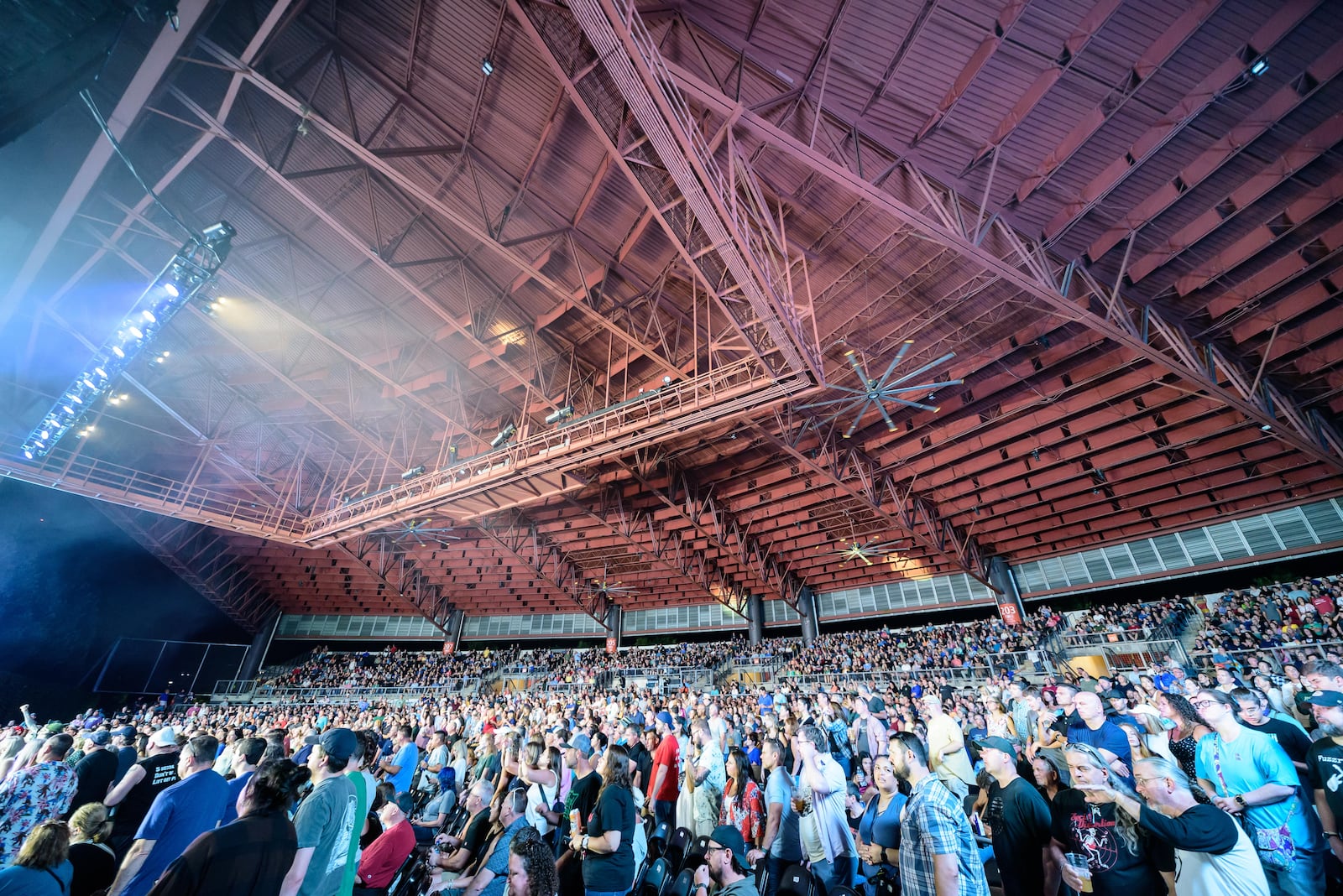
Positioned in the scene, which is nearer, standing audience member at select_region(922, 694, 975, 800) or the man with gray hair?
the man with gray hair

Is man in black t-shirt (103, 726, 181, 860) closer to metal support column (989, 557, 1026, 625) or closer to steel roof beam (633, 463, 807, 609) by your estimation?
steel roof beam (633, 463, 807, 609)

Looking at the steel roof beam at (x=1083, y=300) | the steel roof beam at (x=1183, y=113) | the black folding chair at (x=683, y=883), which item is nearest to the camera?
the black folding chair at (x=683, y=883)

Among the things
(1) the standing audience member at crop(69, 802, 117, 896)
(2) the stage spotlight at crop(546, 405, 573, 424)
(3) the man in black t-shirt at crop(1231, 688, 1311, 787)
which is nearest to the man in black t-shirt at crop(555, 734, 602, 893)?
(1) the standing audience member at crop(69, 802, 117, 896)

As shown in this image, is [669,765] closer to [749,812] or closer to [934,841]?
[749,812]

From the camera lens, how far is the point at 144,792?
431 centimetres

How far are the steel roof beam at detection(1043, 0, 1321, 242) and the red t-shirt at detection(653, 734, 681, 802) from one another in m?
11.2

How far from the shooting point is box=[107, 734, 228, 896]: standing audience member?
2.98 metres

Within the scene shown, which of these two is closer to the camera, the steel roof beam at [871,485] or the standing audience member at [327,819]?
the standing audience member at [327,819]

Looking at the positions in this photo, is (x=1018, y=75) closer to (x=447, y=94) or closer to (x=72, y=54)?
(x=447, y=94)

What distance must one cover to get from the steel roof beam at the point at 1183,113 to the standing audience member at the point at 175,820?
13650 mm

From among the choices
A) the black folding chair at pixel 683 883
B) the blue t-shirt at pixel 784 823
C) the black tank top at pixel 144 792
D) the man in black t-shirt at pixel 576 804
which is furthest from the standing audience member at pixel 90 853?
the blue t-shirt at pixel 784 823

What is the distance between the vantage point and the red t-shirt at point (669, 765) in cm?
557

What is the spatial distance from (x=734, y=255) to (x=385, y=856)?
25.9 feet

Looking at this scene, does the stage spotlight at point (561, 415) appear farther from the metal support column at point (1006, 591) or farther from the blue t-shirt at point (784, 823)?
the metal support column at point (1006, 591)
